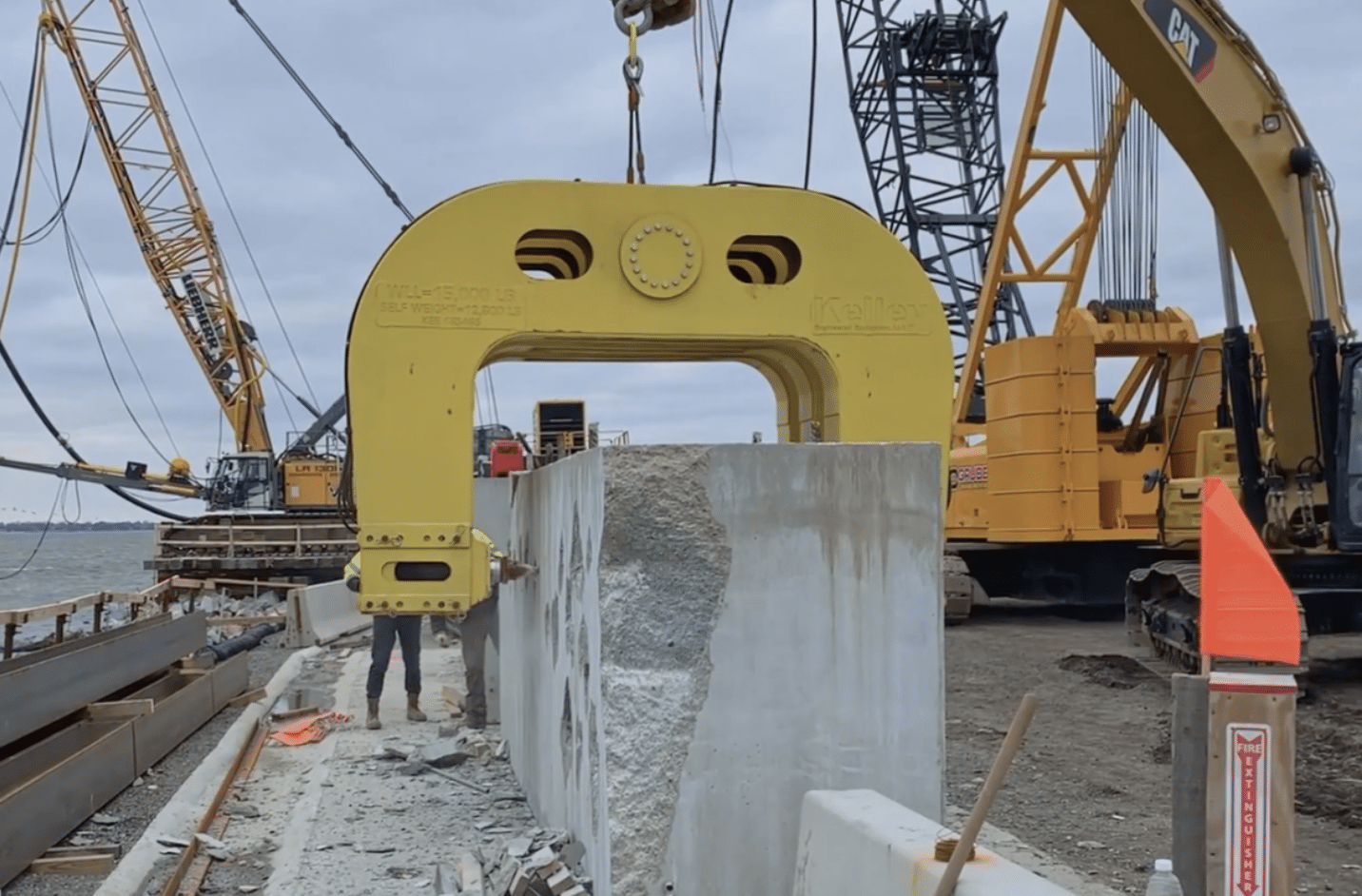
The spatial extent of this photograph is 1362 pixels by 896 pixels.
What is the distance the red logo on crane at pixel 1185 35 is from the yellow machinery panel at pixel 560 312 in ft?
15.8

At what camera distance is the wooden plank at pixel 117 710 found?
8.54 meters

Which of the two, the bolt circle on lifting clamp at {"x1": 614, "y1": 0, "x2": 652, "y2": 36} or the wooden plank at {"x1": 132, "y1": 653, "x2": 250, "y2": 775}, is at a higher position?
the bolt circle on lifting clamp at {"x1": 614, "y1": 0, "x2": 652, "y2": 36}

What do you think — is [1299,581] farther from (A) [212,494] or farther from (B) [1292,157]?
(A) [212,494]

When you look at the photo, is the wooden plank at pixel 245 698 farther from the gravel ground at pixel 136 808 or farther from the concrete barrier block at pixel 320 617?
the concrete barrier block at pixel 320 617

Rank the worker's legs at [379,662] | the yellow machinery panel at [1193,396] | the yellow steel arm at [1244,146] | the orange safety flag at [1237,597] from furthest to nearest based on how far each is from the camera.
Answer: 1. the yellow machinery panel at [1193,396]
2. the worker's legs at [379,662]
3. the yellow steel arm at [1244,146]
4. the orange safety flag at [1237,597]

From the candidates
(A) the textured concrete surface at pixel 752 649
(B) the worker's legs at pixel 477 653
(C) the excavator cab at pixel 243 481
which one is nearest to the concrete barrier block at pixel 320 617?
(B) the worker's legs at pixel 477 653

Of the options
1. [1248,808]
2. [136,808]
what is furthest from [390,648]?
[1248,808]

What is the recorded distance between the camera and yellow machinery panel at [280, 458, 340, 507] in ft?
101

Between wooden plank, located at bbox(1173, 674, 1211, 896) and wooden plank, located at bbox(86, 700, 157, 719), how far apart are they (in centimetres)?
707

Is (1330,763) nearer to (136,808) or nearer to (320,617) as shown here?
(136,808)

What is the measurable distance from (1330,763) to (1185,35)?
16.0 ft

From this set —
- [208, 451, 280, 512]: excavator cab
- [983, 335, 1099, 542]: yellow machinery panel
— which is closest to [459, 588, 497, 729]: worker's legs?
[983, 335, 1099, 542]: yellow machinery panel

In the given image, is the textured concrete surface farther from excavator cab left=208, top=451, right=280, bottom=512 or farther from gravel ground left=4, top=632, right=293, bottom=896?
excavator cab left=208, top=451, right=280, bottom=512

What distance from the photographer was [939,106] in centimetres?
3319
